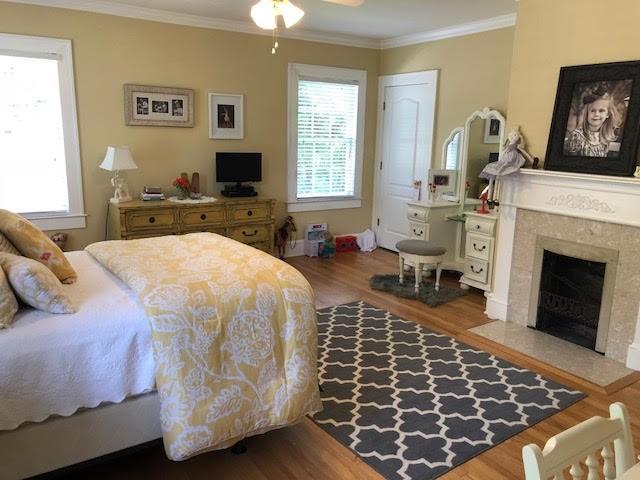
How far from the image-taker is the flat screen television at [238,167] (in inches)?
209

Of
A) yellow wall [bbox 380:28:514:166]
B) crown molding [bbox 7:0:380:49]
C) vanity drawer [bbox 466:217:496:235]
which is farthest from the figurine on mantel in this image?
crown molding [bbox 7:0:380:49]

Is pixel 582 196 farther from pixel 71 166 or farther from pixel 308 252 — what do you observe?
pixel 71 166

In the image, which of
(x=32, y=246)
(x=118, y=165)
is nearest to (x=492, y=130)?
(x=118, y=165)

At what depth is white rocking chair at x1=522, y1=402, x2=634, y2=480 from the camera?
0.97 metres

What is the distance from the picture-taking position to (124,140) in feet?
15.9

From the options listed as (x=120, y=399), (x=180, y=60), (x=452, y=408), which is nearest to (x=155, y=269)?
(x=120, y=399)

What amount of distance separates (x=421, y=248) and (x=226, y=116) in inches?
101

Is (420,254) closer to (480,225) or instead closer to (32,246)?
(480,225)

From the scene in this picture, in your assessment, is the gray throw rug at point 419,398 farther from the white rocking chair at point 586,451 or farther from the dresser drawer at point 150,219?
the dresser drawer at point 150,219

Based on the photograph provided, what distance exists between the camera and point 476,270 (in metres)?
4.69

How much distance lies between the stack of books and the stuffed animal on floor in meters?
1.53

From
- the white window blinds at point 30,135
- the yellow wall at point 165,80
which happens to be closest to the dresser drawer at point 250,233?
the yellow wall at point 165,80

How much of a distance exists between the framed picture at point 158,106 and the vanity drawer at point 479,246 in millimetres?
3090

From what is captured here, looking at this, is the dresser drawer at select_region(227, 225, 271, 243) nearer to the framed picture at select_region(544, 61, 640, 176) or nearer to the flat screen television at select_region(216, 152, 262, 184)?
the flat screen television at select_region(216, 152, 262, 184)
